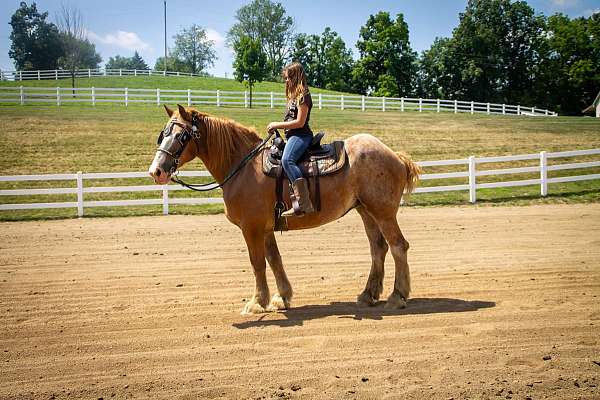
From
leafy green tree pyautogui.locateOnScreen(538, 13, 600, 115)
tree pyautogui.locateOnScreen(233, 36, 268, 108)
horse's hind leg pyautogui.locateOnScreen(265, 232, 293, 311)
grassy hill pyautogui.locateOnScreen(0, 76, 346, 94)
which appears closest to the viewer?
horse's hind leg pyautogui.locateOnScreen(265, 232, 293, 311)

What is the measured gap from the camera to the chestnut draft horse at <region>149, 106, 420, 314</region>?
21.7 ft

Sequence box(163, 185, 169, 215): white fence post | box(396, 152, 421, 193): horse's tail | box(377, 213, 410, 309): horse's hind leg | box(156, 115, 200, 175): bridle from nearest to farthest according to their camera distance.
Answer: box(156, 115, 200, 175): bridle, box(377, 213, 410, 309): horse's hind leg, box(396, 152, 421, 193): horse's tail, box(163, 185, 169, 215): white fence post

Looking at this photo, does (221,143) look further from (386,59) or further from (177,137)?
(386,59)

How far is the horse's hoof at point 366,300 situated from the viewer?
6.86 metres

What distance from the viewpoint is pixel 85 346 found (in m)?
5.51

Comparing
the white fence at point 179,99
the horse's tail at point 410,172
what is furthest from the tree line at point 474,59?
the horse's tail at point 410,172

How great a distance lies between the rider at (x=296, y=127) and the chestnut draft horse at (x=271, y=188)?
27 cm

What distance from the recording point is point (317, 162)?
22.2 ft

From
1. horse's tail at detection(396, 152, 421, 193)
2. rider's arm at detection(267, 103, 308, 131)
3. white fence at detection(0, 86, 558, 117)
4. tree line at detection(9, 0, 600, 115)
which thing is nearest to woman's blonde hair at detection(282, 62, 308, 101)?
rider's arm at detection(267, 103, 308, 131)

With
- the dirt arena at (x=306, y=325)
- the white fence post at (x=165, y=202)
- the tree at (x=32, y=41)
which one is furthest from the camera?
the tree at (x=32, y=41)

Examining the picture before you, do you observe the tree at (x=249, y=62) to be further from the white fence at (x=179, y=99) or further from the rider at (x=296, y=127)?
the rider at (x=296, y=127)

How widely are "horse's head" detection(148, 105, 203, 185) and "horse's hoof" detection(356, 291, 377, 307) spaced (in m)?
2.91

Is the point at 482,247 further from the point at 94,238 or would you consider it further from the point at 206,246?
the point at 94,238

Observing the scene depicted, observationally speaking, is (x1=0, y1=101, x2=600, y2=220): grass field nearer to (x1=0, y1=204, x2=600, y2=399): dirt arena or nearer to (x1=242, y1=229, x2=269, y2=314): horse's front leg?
(x1=0, y1=204, x2=600, y2=399): dirt arena
